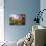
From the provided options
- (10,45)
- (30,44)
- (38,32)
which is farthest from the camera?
(10,45)

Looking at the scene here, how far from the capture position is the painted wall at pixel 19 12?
5320mm

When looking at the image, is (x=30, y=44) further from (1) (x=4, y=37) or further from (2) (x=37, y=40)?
(1) (x=4, y=37)

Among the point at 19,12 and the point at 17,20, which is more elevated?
the point at 19,12

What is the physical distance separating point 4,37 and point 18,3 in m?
1.44

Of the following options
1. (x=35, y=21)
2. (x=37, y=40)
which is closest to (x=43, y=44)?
(x=37, y=40)

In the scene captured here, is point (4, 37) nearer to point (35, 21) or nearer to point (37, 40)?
point (35, 21)

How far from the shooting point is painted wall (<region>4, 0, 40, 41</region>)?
532 centimetres

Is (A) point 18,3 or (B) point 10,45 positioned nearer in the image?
(B) point 10,45

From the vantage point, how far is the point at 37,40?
2.66 metres

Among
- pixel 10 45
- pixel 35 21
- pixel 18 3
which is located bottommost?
pixel 10 45

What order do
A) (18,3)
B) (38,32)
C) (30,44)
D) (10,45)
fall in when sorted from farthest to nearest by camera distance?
(18,3), (10,45), (30,44), (38,32)

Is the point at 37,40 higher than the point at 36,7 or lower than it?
lower

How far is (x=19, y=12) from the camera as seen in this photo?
5.37 m

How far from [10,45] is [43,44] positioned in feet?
4.57
